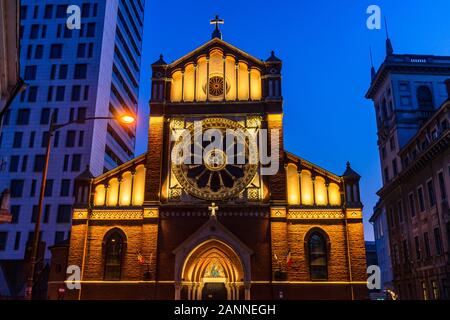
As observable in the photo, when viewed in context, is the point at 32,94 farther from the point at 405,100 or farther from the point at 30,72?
the point at 405,100

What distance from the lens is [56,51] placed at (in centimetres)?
5638

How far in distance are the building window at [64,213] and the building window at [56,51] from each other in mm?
20273

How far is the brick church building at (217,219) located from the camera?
27000 millimetres

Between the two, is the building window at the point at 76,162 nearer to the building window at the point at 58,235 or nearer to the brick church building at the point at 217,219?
the building window at the point at 58,235

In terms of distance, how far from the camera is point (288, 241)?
90.6 ft

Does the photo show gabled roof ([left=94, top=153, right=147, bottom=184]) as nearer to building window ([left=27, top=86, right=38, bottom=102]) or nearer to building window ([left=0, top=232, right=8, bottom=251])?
building window ([left=0, top=232, right=8, bottom=251])

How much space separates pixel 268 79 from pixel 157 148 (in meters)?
9.52

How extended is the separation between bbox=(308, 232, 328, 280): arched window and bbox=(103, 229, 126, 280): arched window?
1234 centimetres

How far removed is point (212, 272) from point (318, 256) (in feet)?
23.2

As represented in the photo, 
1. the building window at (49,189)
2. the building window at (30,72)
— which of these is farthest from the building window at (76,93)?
the building window at (49,189)

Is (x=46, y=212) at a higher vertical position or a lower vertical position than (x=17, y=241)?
higher

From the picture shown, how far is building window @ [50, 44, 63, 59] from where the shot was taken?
5609 centimetres

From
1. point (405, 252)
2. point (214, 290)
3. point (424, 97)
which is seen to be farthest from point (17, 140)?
point (424, 97)
